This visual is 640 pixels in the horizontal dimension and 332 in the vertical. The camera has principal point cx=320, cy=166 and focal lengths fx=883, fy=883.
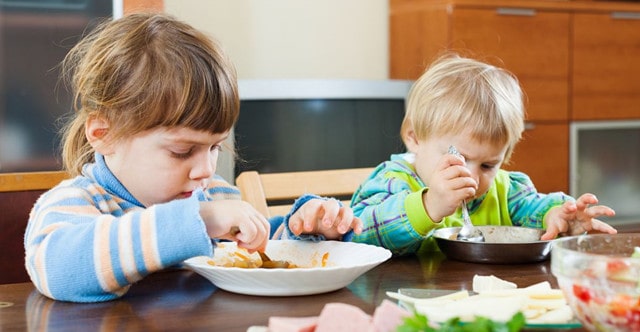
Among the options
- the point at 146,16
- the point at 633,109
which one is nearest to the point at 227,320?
the point at 146,16

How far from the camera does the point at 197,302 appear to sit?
99 centimetres

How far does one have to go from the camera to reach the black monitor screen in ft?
9.86

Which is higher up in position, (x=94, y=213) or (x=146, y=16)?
(x=146, y=16)

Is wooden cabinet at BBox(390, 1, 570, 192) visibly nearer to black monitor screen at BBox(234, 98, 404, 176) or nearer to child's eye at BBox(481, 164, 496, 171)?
black monitor screen at BBox(234, 98, 404, 176)

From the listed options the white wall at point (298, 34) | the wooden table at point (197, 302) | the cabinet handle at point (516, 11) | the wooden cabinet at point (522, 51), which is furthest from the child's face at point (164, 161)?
the cabinet handle at point (516, 11)

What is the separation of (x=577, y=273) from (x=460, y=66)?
976 mm

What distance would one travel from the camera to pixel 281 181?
5.50ft

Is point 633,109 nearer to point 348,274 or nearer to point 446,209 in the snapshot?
point 446,209

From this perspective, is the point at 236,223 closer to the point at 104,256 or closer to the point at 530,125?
the point at 104,256

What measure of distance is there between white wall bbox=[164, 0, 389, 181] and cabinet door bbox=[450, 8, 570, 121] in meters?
0.45

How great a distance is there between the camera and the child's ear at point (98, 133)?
1.24 m

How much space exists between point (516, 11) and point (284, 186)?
6.69ft

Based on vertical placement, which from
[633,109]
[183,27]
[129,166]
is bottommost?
[633,109]

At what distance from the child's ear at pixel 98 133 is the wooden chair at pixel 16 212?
1040mm
